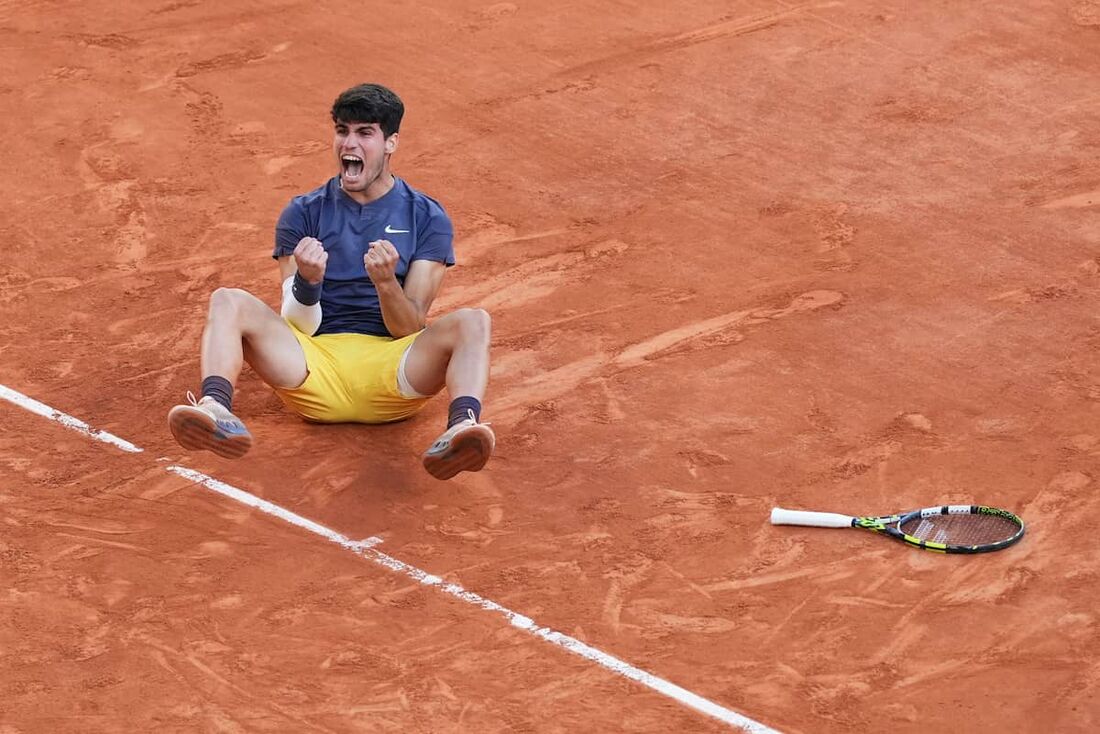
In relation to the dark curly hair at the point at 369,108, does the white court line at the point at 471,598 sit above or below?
below

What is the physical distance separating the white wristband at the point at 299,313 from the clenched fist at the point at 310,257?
341 mm

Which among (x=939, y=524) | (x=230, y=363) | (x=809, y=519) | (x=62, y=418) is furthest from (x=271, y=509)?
(x=939, y=524)

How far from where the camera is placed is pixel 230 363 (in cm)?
777

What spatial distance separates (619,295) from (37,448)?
3.18 metres

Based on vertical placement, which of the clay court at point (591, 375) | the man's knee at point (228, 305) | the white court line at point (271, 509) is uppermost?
the man's knee at point (228, 305)

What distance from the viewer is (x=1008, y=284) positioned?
32.3 ft

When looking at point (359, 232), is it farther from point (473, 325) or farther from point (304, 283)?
point (473, 325)

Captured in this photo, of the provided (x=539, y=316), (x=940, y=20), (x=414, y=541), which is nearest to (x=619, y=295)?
(x=539, y=316)

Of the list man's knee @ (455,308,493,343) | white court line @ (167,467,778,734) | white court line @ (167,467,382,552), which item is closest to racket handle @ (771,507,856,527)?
white court line @ (167,467,778,734)

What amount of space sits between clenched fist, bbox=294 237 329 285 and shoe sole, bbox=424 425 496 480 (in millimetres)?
1035

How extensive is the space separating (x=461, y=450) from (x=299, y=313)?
4.54 feet

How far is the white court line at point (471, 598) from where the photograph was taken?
6609 mm

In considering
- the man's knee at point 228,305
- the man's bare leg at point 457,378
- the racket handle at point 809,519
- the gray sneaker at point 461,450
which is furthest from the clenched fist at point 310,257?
the racket handle at point 809,519

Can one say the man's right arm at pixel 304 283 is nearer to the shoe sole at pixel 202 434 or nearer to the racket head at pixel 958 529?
the shoe sole at pixel 202 434
